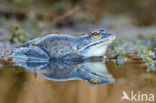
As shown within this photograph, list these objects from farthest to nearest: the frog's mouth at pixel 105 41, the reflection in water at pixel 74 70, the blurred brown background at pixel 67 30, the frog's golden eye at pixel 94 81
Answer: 1. the frog's mouth at pixel 105 41
2. the reflection in water at pixel 74 70
3. the frog's golden eye at pixel 94 81
4. the blurred brown background at pixel 67 30

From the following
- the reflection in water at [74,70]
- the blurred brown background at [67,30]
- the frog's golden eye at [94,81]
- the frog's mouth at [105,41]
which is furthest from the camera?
the frog's mouth at [105,41]

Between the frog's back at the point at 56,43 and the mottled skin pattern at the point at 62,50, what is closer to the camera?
the mottled skin pattern at the point at 62,50

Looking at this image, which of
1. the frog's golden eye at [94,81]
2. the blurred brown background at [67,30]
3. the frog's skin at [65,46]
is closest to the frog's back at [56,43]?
the frog's skin at [65,46]

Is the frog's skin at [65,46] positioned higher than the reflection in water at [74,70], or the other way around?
the frog's skin at [65,46]

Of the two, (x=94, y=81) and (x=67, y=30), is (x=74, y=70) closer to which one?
(x=94, y=81)

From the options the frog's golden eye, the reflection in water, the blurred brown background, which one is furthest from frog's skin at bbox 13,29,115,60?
the frog's golden eye

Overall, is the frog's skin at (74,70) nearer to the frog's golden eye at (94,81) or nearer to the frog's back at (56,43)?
the frog's golden eye at (94,81)

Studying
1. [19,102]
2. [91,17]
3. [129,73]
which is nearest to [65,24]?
[91,17]
